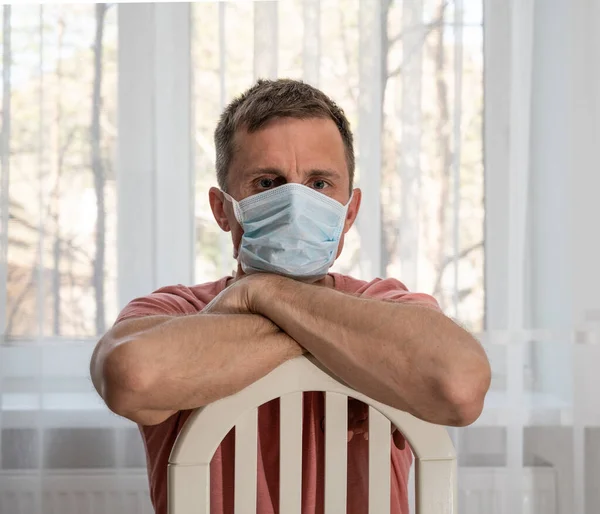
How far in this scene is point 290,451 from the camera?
0.92 meters

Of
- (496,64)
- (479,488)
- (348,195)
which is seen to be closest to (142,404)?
(348,195)

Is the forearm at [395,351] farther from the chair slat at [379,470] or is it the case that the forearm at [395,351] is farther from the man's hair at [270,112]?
the man's hair at [270,112]

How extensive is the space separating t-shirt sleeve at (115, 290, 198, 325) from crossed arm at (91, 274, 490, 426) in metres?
0.24

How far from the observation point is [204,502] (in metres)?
0.88

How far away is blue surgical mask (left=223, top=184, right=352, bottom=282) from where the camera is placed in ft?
3.88

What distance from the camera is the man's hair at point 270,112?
1259mm

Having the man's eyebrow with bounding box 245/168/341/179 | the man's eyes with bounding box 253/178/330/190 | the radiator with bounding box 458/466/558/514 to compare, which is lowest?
the radiator with bounding box 458/466/558/514

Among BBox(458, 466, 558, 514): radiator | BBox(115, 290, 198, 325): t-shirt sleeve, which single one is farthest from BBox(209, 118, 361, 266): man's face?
BBox(458, 466, 558, 514): radiator

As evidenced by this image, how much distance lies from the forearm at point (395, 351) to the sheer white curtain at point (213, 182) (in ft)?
4.06

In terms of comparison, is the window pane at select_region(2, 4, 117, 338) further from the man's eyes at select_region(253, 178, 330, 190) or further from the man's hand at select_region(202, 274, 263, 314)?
the man's hand at select_region(202, 274, 263, 314)

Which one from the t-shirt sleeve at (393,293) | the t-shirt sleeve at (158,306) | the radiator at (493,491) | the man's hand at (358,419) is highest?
the t-shirt sleeve at (393,293)

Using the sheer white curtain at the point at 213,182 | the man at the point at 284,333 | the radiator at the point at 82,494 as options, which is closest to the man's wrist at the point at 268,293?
the man at the point at 284,333

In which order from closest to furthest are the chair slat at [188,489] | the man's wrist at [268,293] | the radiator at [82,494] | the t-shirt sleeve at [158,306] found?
the chair slat at [188,489] → the man's wrist at [268,293] → the t-shirt sleeve at [158,306] → the radiator at [82,494]

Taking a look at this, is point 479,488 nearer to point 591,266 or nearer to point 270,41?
point 591,266
